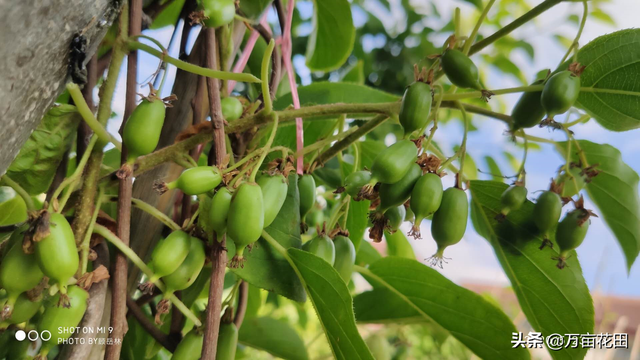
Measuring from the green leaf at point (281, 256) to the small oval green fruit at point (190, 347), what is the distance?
70 mm

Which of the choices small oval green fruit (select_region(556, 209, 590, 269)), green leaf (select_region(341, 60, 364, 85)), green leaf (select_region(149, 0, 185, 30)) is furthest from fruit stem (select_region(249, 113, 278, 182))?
green leaf (select_region(341, 60, 364, 85))

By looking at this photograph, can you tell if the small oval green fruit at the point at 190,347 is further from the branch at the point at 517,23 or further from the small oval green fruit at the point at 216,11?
the branch at the point at 517,23

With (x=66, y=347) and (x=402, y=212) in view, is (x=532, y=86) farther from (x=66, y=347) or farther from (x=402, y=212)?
(x=66, y=347)

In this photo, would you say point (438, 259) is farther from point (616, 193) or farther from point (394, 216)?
point (616, 193)

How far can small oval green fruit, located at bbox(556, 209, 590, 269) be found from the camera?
0.52m

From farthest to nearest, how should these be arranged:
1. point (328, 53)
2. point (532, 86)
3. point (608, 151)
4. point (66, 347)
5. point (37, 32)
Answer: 1. point (328, 53)
2. point (608, 151)
3. point (532, 86)
4. point (66, 347)
5. point (37, 32)

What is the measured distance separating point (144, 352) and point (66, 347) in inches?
7.1

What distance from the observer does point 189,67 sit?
1.23ft

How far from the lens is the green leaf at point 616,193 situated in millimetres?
619

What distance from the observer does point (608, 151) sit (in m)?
0.62

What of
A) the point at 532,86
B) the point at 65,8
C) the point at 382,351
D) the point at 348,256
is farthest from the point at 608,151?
the point at 65,8

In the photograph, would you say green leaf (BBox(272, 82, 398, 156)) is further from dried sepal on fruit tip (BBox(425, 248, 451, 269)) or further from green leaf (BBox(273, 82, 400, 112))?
dried sepal on fruit tip (BBox(425, 248, 451, 269))

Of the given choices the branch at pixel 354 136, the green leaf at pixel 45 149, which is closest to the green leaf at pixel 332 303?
the branch at pixel 354 136

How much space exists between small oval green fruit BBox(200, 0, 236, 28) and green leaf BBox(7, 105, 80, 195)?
14cm
